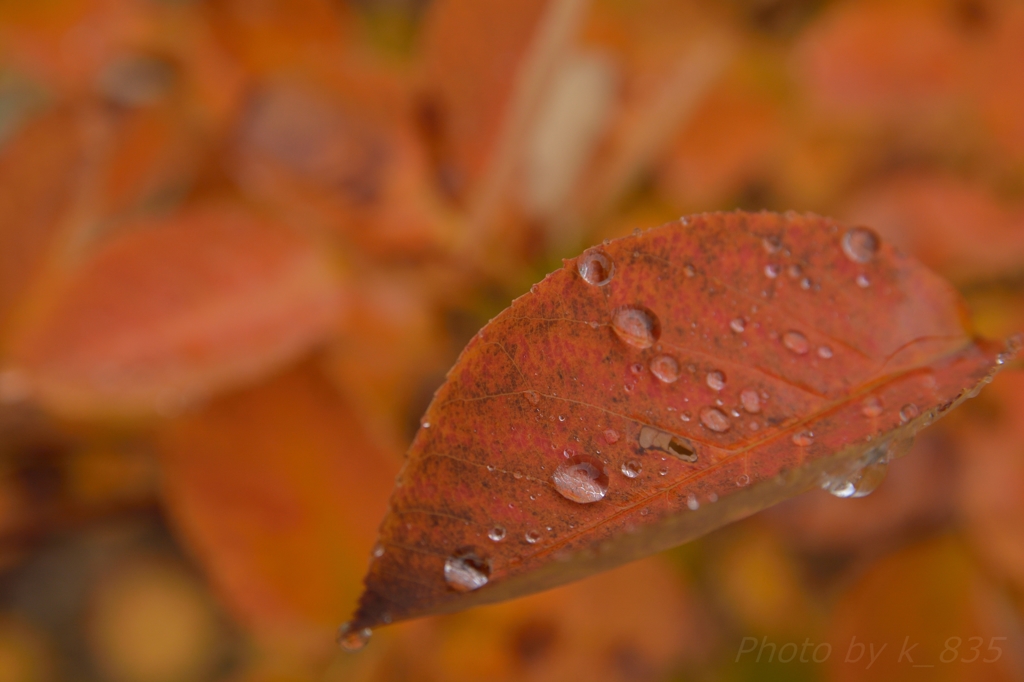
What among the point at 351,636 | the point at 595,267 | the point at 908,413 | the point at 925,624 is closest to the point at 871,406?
the point at 908,413

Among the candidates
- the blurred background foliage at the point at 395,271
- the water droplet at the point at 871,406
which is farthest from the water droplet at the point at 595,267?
the blurred background foliage at the point at 395,271

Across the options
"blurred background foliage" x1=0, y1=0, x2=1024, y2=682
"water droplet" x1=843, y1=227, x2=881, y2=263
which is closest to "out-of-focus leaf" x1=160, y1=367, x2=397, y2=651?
"blurred background foliage" x1=0, y1=0, x2=1024, y2=682

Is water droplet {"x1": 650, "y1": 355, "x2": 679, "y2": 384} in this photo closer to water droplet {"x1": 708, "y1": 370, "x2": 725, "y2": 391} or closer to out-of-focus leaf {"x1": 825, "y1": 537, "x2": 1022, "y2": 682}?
water droplet {"x1": 708, "y1": 370, "x2": 725, "y2": 391}

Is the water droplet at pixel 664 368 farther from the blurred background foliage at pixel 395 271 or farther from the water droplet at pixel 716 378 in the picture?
the blurred background foliage at pixel 395 271

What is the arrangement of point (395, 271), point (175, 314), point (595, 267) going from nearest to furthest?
point (595, 267), point (175, 314), point (395, 271)

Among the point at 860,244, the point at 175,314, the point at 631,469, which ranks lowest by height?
the point at 175,314

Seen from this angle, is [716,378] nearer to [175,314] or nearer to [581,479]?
[581,479]
